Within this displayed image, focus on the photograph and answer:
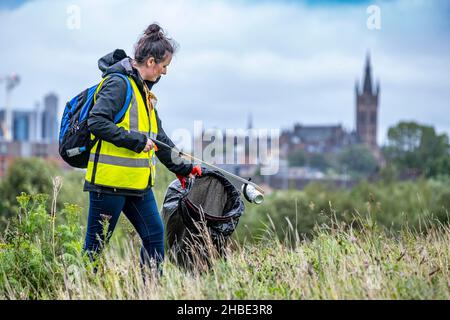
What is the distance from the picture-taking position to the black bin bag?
5.20 m

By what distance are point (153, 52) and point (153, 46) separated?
36 mm

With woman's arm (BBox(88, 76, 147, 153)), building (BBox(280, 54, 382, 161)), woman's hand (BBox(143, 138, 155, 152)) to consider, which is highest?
building (BBox(280, 54, 382, 161))

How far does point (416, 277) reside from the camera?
4211mm

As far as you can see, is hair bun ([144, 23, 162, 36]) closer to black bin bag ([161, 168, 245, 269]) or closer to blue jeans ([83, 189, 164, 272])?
blue jeans ([83, 189, 164, 272])

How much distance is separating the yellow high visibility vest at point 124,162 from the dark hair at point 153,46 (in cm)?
18

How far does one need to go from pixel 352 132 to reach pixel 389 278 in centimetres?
17660

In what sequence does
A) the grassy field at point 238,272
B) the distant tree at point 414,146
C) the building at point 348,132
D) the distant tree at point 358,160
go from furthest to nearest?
the building at point 348,132
the distant tree at point 358,160
the distant tree at point 414,146
the grassy field at point 238,272

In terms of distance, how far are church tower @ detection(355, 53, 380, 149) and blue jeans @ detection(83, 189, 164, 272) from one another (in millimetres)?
171650

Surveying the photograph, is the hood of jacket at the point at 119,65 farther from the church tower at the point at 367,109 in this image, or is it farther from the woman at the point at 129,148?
the church tower at the point at 367,109

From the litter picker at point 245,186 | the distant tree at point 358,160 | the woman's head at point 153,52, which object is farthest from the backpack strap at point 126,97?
the distant tree at point 358,160

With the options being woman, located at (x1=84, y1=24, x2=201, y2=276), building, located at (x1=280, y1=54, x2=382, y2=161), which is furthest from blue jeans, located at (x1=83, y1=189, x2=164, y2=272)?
building, located at (x1=280, y1=54, x2=382, y2=161)

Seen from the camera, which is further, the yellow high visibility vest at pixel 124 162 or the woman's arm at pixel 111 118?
the yellow high visibility vest at pixel 124 162

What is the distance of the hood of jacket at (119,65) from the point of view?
471cm

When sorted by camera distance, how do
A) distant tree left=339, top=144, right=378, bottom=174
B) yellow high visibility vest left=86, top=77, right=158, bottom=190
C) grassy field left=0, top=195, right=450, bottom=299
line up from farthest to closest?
1. distant tree left=339, top=144, right=378, bottom=174
2. yellow high visibility vest left=86, top=77, right=158, bottom=190
3. grassy field left=0, top=195, right=450, bottom=299
